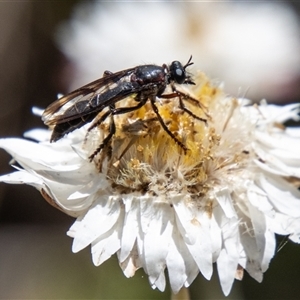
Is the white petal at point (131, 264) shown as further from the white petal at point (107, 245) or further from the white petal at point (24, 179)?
the white petal at point (24, 179)

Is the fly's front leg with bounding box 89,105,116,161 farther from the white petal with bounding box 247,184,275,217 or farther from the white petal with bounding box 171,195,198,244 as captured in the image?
the white petal with bounding box 247,184,275,217

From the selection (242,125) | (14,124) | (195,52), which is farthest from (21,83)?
(242,125)

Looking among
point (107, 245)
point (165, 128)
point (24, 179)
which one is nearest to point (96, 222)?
point (107, 245)

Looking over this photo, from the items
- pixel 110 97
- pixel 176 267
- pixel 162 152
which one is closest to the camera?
pixel 176 267

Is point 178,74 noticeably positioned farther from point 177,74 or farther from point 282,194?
point 282,194

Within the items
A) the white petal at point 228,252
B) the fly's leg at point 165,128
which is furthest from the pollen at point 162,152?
the white petal at point 228,252

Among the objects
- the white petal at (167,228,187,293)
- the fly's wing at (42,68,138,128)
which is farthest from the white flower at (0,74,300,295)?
the fly's wing at (42,68,138,128)
